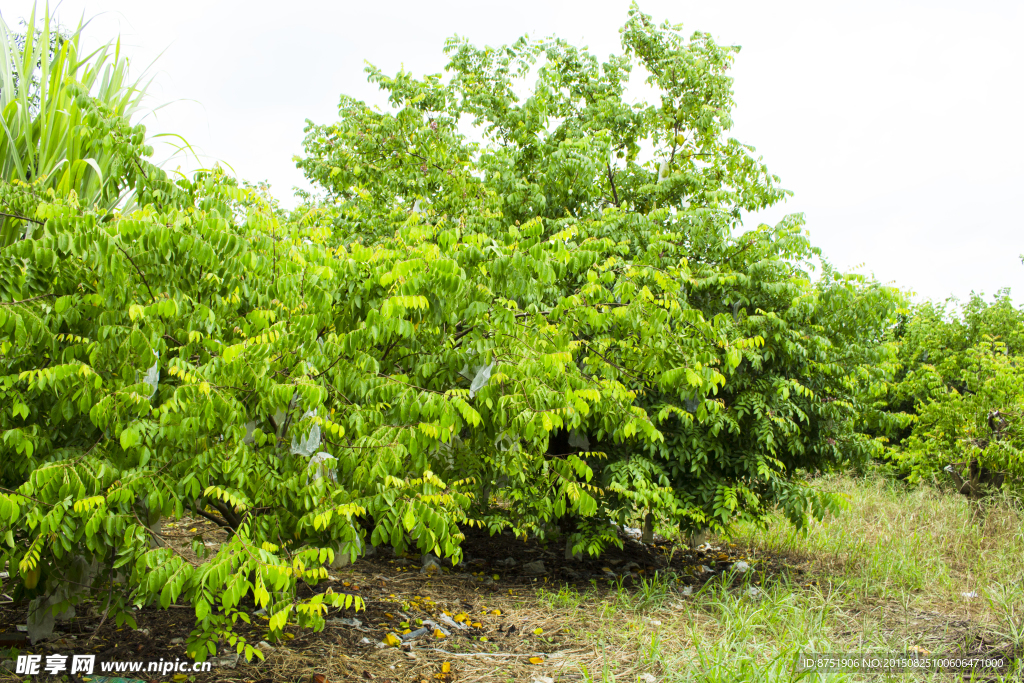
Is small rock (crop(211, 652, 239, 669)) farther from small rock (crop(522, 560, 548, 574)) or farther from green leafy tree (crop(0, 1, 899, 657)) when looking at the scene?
small rock (crop(522, 560, 548, 574))

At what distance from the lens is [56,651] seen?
11.5ft

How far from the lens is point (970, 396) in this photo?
8.91 m

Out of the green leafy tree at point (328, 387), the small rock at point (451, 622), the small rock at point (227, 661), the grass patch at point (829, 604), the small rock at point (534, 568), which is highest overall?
the green leafy tree at point (328, 387)

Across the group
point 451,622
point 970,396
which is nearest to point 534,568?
point 451,622

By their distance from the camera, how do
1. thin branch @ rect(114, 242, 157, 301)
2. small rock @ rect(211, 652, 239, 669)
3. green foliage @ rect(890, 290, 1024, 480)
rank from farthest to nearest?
green foliage @ rect(890, 290, 1024, 480), small rock @ rect(211, 652, 239, 669), thin branch @ rect(114, 242, 157, 301)

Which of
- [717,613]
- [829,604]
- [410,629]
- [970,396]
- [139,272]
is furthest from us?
[970,396]

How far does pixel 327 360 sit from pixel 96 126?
1667 mm

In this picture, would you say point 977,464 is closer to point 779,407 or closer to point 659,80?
point 779,407

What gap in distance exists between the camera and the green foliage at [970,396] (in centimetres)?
834

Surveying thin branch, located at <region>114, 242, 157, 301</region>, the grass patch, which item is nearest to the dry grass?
the grass patch

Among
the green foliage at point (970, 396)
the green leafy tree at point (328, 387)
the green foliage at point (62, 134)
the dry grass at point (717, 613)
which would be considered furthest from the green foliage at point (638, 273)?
the green foliage at point (970, 396)

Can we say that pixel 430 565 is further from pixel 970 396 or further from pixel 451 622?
pixel 970 396

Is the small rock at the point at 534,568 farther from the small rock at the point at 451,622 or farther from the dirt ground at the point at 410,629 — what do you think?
the small rock at the point at 451,622

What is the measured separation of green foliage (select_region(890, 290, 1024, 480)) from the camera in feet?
27.4
